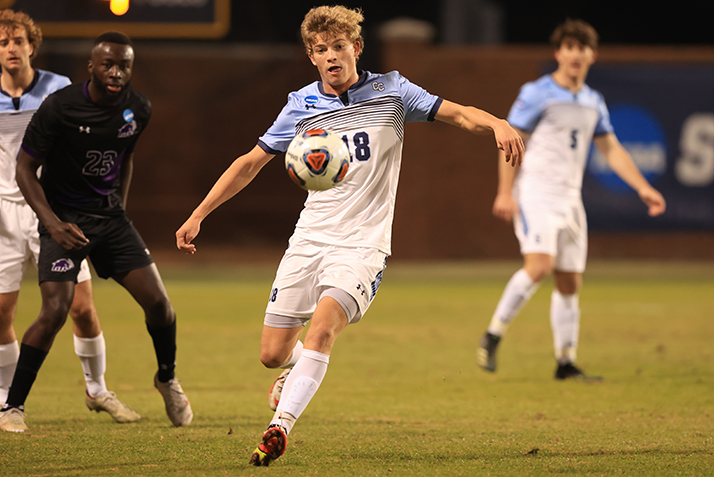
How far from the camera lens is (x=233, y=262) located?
63.0ft

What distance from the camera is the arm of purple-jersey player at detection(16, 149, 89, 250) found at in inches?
211

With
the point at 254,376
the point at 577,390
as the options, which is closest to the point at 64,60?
the point at 254,376

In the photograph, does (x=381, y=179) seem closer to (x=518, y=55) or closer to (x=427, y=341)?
(x=427, y=341)

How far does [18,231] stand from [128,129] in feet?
3.43

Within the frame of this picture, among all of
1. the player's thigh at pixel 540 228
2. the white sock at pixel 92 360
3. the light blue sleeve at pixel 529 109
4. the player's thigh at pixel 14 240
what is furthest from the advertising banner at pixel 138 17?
the white sock at pixel 92 360

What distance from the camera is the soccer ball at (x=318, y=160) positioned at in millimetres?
4746

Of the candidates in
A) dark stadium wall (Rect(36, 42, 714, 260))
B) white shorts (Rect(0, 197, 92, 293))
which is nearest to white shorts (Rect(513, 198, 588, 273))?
white shorts (Rect(0, 197, 92, 293))

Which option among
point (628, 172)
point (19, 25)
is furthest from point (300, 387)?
point (628, 172)

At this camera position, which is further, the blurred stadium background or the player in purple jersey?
the blurred stadium background

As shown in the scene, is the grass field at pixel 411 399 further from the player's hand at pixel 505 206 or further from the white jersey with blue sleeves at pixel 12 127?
the white jersey with blue sleeves at pixel 12 127

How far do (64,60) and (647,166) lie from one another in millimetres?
10915

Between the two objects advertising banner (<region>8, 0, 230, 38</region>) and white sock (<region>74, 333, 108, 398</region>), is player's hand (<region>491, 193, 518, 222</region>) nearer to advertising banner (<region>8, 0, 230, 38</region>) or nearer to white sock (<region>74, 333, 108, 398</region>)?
white sock (<region>74, 333, 108, 398</region>)

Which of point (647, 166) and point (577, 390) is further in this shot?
point (647, 166)

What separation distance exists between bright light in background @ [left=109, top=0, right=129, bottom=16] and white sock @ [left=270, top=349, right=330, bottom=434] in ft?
30.2
